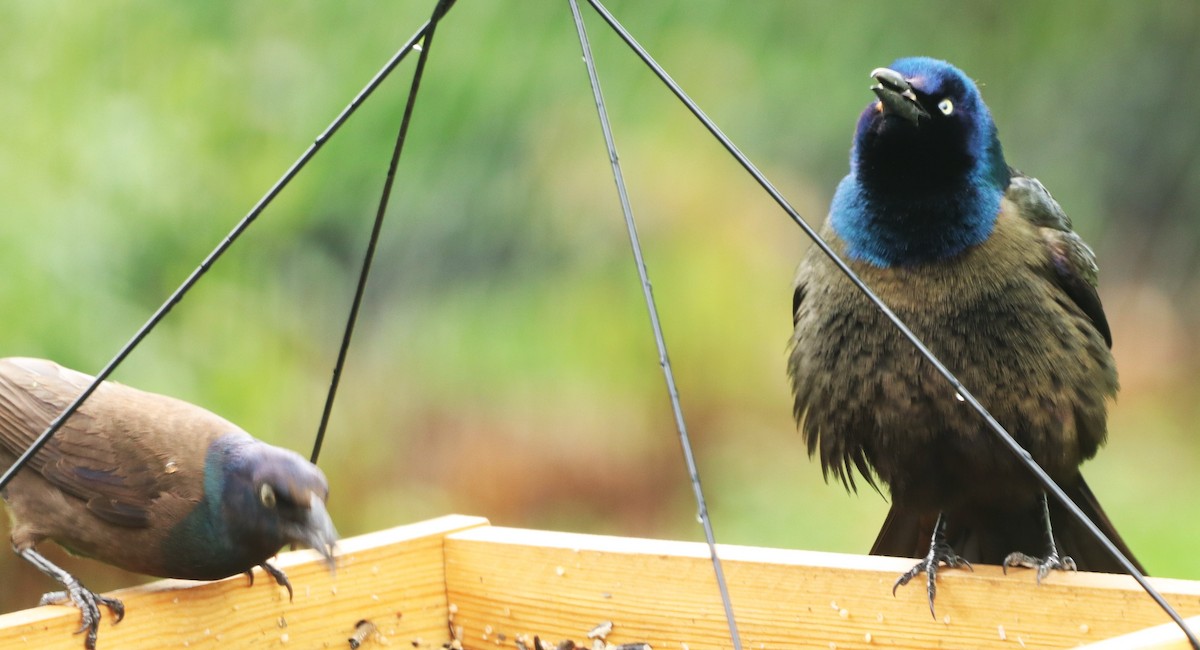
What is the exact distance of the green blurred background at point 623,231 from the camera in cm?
421

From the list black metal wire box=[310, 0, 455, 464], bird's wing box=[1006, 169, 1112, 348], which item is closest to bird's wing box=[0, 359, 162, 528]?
black metal wire box=[310, 0, 455, 464]

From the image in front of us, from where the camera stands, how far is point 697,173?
458 cm

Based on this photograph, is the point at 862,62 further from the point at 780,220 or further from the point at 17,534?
the point at 17,534

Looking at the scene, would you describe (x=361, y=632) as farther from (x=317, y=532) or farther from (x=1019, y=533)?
(x=1019, y=533)

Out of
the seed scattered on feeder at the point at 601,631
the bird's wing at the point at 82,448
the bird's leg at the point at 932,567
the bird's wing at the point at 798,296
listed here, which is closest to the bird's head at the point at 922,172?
the bird's wing at the point at 798,296

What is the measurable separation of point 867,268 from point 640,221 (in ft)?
6.39

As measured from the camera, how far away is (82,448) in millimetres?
2438

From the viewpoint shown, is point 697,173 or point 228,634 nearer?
point 228,634

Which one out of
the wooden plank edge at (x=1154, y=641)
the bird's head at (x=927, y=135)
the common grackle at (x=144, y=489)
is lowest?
the wooden plank edge at (x=1154, y=641)

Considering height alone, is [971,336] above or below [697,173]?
below

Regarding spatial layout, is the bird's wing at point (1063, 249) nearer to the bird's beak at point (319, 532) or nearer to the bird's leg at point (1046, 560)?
the bird's leg at point (1046, 560)

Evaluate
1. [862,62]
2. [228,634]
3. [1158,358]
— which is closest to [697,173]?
[862,62]

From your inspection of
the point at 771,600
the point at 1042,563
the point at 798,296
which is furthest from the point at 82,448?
the point at 1042,563

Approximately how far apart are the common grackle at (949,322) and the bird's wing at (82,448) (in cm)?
136
